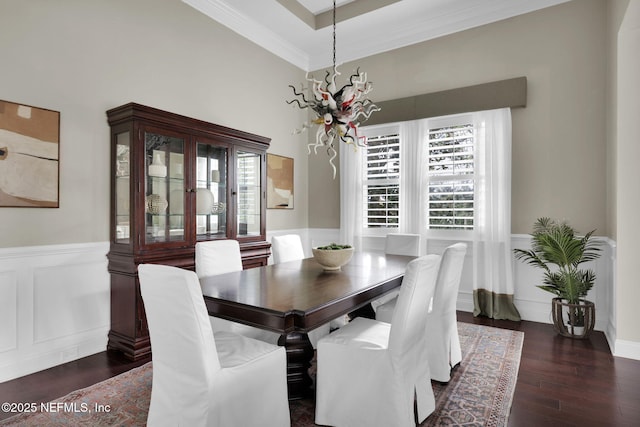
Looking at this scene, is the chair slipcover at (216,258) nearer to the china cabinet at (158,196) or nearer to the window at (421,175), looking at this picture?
the china cabinet at (158,196)

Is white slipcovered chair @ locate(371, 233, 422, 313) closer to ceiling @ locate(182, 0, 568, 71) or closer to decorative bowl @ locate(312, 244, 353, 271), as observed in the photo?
decorative bowl @ locate(312, 244, 353, 271)

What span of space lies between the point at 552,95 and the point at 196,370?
4.10m

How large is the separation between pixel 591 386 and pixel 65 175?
13.2 feet

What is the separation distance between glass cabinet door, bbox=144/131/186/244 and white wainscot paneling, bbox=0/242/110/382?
0.46 meters

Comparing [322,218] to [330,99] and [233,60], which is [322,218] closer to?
[233,60]

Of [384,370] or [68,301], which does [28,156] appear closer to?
[68,301]

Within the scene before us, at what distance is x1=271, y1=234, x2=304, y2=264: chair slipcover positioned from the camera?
11.1ft

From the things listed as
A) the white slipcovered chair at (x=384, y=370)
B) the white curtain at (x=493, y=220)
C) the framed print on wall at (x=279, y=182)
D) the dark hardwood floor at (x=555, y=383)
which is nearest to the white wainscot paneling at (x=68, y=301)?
the dark hardwood floor at (x=555, y=383)

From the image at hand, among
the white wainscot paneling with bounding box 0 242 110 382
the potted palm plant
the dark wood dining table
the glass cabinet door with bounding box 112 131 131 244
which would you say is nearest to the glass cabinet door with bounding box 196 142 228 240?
the glass cabinet door with bounding box 112 131 131 244

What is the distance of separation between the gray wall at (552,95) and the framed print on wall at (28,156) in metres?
3.96

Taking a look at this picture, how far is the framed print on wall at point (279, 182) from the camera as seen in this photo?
190 inches

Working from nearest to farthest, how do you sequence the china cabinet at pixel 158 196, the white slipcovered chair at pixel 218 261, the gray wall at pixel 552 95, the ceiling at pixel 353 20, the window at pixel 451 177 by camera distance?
1. the white slipcovered chair at pixel 218 261
2. the china cabinet at pixel 158 196
3. the gray wall at pixel 552 95
4. the ceiling at pixel 353 20
5. the window at pixel 451 177

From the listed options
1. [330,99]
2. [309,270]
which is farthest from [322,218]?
[330,99]

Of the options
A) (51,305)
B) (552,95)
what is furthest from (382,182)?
(51,305)
